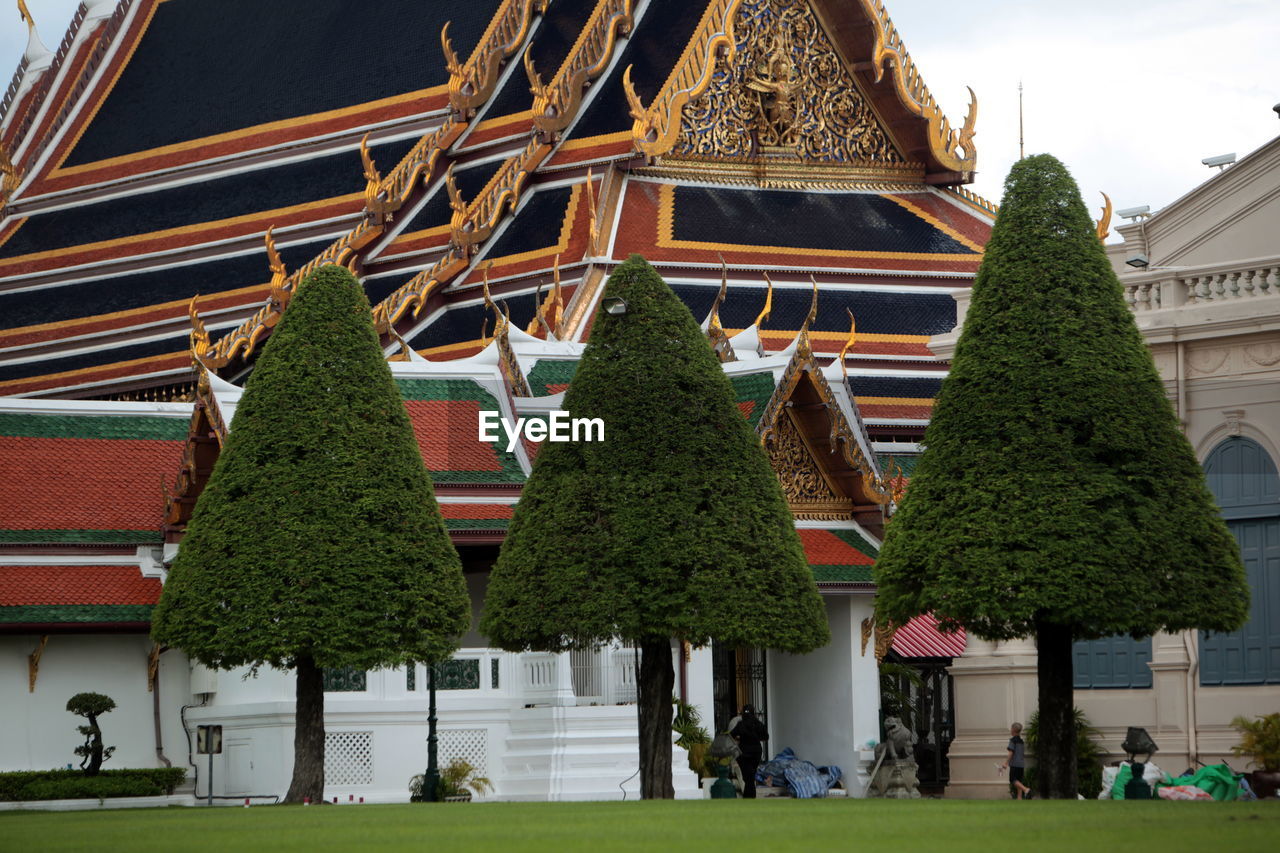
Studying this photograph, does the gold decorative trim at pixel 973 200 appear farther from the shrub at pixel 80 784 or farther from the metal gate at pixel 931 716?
the shrub at pixel 80 784

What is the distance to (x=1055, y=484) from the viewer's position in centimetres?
1741

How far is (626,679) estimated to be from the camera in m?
23.0

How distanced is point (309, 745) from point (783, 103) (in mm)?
17765

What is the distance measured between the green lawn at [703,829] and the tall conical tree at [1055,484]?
56.4 inches

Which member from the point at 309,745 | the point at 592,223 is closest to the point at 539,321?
the point at 592,223

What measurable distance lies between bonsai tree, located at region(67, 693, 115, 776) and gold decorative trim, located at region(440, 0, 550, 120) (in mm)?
13804

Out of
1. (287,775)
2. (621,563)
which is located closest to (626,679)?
(287,775)

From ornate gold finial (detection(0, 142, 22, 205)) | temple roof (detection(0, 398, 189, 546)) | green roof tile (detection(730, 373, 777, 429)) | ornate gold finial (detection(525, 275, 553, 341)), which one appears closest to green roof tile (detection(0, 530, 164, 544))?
temple roof (detection(0, 398, 189, 546))

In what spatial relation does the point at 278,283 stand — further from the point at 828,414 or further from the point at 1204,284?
the point at 1204,284

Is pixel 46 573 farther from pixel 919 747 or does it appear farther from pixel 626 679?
pixel 919 747

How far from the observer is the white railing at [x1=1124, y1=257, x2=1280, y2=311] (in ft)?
75.2

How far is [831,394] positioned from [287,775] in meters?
6.52

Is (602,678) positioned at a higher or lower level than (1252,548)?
lower

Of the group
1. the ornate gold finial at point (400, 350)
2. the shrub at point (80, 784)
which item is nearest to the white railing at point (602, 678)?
the shrub at point (80, 784)
